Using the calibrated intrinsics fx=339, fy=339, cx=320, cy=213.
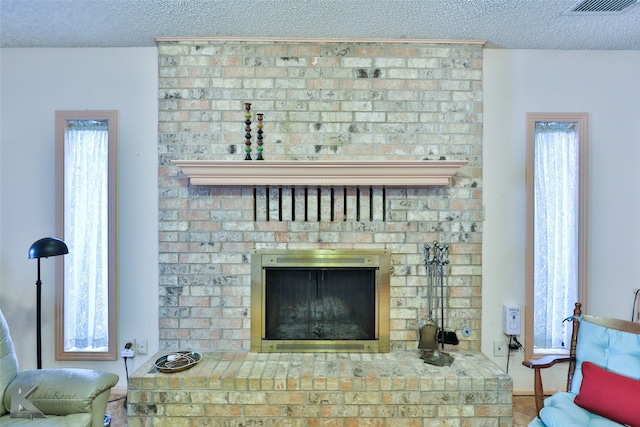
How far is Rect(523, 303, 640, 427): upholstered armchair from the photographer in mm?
1610

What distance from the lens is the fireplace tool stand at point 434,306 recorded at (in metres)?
2.32

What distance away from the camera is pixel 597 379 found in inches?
67.7

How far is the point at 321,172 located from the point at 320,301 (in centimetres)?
95

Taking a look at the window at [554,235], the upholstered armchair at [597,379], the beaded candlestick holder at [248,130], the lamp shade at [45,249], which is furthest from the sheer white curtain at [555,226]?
the lamp shade at [45,249]

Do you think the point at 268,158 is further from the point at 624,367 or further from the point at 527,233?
the point at 624,367

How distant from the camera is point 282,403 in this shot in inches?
81.0

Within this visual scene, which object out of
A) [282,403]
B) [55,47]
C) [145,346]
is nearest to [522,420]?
[282,403]

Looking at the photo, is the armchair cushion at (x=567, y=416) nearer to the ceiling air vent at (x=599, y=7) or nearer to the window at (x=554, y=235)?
the window at (x=554, y=235)

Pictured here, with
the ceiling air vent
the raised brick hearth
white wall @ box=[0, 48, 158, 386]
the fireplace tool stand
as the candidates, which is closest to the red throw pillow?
the raised brick hearth

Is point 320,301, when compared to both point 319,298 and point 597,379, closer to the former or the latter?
point 319,298

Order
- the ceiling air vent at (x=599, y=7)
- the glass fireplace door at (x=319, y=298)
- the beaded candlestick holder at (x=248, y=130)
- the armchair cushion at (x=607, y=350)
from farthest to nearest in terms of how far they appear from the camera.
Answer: the glass fireplace door at (x=319, y=298), the beaded candlestick holder at (x=248, y=130), the ceiling air vent at (x=599, y=7), the armchair cushion at (x=607, y=350)

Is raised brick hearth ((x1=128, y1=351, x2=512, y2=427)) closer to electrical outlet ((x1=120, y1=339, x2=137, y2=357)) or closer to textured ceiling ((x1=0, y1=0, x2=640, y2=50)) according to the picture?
electrical outlet ((x1=120, y1=339, x2=137, y2=357))

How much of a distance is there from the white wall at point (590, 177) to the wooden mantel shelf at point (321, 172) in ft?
1.83

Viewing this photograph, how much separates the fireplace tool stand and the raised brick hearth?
24 centimetres
